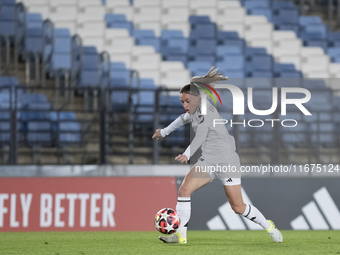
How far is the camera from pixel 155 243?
533cm

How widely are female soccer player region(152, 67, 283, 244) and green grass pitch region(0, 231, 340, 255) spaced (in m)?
0.28

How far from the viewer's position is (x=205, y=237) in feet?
20.0

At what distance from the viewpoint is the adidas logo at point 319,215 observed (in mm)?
Result: 7184

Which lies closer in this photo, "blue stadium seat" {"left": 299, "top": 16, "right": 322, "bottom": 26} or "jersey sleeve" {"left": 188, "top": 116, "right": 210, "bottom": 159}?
"jersey sleeve" {"left": 188, "top": 116, "right": 210, "bottom": 159}

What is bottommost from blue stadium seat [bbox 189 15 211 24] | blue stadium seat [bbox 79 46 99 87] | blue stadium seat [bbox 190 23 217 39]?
blue stadium seat [bbox 79 46 99 87]

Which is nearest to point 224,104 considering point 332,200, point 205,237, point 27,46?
point 332,200

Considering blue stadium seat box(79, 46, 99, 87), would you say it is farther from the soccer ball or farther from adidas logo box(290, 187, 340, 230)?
the soccer ball

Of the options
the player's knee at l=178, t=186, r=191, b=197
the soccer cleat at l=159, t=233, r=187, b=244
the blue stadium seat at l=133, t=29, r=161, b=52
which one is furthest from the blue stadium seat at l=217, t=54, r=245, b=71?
the soccer cleat at l=159, t=233, r=187, b=244

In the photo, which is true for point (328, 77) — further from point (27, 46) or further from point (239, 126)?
point (27, 46)

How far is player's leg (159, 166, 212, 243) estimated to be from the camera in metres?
5.02

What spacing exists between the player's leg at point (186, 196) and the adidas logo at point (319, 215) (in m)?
2.66

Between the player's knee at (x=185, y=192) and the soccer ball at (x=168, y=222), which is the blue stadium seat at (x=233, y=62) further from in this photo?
the soccer ball at (x=168, y=222)

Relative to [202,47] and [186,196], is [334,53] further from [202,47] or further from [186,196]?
[186,196]

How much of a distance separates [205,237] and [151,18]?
24.3 feet
